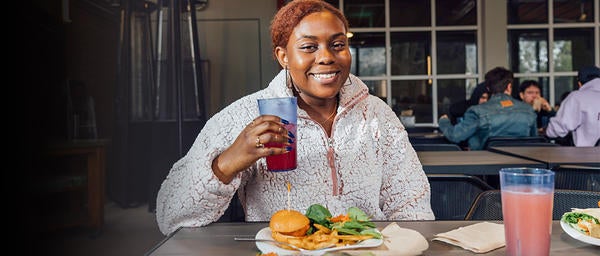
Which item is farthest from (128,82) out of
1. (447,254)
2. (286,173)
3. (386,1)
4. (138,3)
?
(386,1)

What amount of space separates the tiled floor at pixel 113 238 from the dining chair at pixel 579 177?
6.57 feet

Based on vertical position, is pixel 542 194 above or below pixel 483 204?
above

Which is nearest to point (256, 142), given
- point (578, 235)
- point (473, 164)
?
point (578, 235)

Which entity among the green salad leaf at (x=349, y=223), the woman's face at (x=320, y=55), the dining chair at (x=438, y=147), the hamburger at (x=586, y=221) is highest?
the woman's face at (x=320, y=55)

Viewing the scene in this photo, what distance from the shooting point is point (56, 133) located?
556mm

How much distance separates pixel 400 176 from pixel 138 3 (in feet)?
3.42

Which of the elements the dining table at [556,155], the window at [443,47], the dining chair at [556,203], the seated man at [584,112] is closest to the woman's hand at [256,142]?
the dining chair at [556,203]

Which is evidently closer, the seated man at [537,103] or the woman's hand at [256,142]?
the woman's hand at [256,142]

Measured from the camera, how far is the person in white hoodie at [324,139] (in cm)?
157

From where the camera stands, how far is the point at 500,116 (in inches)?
171

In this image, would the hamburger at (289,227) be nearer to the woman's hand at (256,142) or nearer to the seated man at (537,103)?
the woman's hand at (256,142)

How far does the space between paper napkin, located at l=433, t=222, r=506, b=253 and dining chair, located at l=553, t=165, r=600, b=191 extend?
1.46 metres

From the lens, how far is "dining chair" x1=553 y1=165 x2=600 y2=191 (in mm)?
2443

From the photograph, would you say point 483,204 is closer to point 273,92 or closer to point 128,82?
point 273,92
